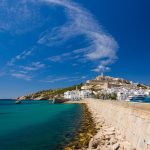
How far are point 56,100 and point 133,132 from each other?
504 feet

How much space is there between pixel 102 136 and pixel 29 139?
406 inches

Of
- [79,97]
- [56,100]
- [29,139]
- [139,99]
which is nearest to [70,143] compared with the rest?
[29,139]

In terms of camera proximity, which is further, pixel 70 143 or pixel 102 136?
pixel 70 143

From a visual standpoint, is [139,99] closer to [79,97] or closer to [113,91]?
[113,91]

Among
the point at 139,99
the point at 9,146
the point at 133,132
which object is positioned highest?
the point at 139,99

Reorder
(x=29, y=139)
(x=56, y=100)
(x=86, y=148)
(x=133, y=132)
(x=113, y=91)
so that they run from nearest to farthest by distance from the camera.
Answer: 1. (x=133, y=132)
2. (x=86, y=148)
3. (x=29, y=139)
4. (x=113, y=91)
5. (x=56, y=100)

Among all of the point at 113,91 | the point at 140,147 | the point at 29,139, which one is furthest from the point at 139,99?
the point at 140,147

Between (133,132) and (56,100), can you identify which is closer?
(133,132)

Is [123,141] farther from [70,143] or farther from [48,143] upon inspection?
[48,143]

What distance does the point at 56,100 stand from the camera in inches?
6845

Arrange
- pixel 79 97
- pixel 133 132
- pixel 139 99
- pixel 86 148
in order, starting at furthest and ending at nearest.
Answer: pixel 79 97 → pixel 139 99 → pixel 86 148 → pixel 133 132

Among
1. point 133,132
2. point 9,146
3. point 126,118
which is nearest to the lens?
point 133,132

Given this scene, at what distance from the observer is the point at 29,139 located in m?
31.7

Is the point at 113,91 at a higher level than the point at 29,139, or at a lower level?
higher
